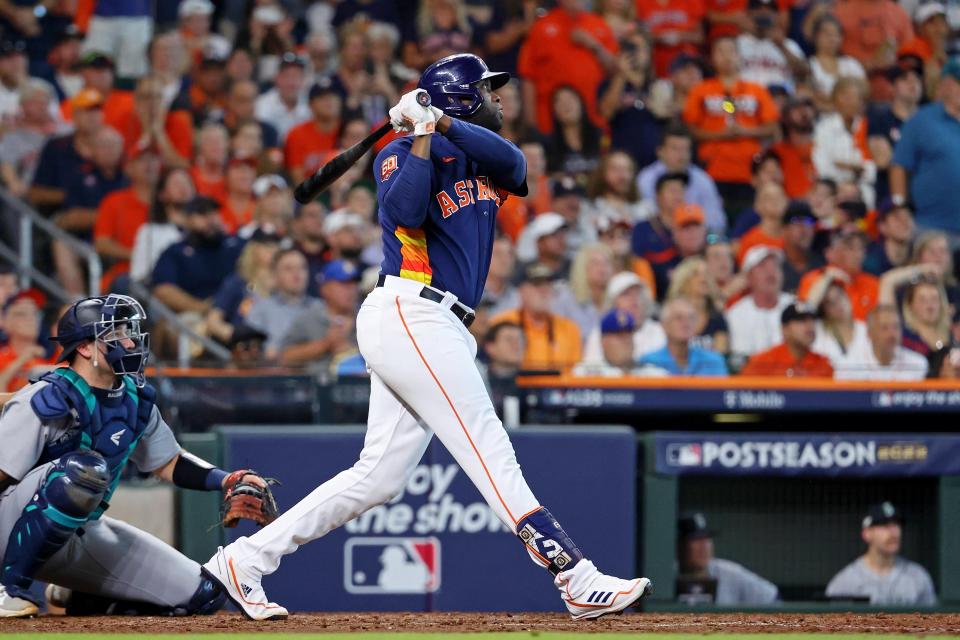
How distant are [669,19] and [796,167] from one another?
1646 mm

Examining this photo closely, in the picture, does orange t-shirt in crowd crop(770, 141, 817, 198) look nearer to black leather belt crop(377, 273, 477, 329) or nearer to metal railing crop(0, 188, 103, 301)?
metal railing crop(0, 188, 103, 301)

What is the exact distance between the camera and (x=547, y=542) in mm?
4242

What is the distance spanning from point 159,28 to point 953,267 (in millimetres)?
5658

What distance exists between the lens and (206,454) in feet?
20.5

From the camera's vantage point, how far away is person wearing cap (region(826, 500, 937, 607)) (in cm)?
638

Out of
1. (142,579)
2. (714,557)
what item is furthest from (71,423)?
(714,557)

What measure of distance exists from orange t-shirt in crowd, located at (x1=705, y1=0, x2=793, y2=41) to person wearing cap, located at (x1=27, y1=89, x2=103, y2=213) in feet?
15.2

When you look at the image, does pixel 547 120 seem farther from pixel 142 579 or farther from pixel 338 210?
pixel 142 579

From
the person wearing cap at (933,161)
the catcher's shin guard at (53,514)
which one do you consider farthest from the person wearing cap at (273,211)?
A: the catcher's shin guard at (53,514)

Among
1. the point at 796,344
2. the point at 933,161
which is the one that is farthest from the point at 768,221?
the point at 796,344

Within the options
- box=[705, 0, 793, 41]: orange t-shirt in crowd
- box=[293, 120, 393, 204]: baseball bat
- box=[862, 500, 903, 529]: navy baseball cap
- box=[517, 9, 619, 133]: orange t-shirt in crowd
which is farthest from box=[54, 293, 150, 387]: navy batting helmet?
box=[705, 0, 793, 41]: orange t-shirt in crowd

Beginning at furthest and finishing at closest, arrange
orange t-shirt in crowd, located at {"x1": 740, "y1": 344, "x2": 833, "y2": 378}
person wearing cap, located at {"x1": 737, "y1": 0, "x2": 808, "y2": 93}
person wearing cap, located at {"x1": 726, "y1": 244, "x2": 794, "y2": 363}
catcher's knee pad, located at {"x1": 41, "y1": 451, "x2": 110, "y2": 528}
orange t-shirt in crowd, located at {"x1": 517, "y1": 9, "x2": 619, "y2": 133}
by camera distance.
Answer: person wearing cap, located at {"x1": 737, "y1": 0, "x2": 808, "y2": 93}, orange t-shirt in crowd, located at {"x1": 517, "y1": 9, "x2": 619, "y2": 133}, person wearing cap, located at {"x1": 726, "y1": 244, "x2": 794, "y2": 363}, orange t-shirt in crowd, located at {"x1": 740, "y1": 344, "x2": 833, "y2": 378}, catcher's knee pad, located at {"x1": 41, "y1": 451, "x2": 110, "y2": 528}

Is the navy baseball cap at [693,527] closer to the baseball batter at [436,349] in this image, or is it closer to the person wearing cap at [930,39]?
the baseball batter at [436,349]

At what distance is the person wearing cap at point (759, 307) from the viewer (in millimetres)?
8414
